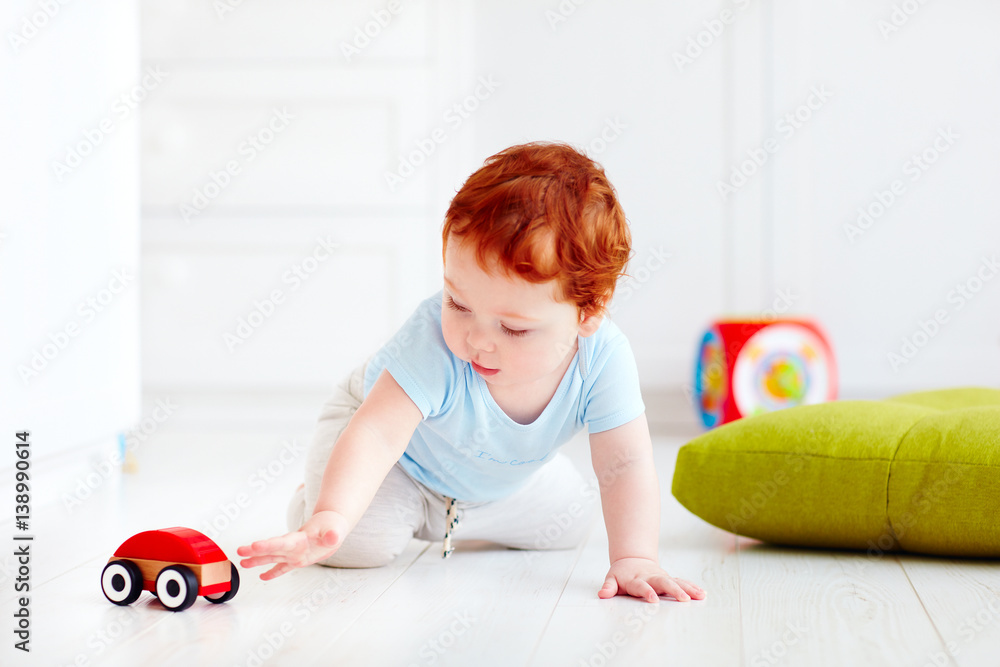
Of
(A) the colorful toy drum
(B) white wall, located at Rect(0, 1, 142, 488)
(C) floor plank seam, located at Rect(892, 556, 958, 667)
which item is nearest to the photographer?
(C) floor plank seam, located at Rect(892, 556, 958, 667)

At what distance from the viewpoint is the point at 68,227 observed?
4.07 feet

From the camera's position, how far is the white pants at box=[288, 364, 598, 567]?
93cm

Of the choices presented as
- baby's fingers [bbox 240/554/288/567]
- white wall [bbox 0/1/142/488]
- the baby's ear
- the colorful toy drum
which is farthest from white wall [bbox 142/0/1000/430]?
baby's fingers [bbox 240/554/288/567]

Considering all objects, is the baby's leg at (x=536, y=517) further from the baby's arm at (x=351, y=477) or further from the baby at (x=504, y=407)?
the baby's arm at (x=351, y=477)

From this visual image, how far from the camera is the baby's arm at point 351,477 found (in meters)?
0.68

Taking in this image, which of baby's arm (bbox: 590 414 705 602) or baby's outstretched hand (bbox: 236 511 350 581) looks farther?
baby's arm (bbox: 590 414 705 602)

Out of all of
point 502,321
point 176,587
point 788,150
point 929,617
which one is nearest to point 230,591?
point 176,587

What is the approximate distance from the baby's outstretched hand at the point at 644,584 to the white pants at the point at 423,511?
0.19 m

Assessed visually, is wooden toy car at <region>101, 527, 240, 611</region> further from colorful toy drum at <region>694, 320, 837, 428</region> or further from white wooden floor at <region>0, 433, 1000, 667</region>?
colorful toy drum at <region>694, 320, 837, 428</region>

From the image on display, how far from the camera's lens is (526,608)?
77cm

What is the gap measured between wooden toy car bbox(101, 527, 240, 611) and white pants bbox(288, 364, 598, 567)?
18 centimetres

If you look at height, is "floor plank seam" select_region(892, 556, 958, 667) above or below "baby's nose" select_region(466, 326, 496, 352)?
below

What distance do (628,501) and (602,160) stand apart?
1.54 metres

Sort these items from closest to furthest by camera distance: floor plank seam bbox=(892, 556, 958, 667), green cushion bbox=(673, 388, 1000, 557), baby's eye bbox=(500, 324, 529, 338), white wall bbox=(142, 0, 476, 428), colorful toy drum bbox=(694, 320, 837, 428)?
1. floor plank seam bbox=(892, 556, 958, 667)
2. baby's eye bbox=(500, 324, 529, 338)
3. green cushion bbox=(673, 388, 1000, 557)
4. colorful toy drum bbox=(694, 320, 837, 428)
5. white wall bbox=(142, 0, 476, 428)
